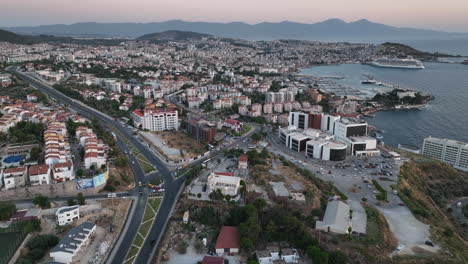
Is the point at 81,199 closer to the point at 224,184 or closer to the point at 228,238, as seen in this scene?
the point at 224,184

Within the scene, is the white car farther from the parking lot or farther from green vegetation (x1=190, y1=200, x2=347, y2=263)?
green vegetation (x1=190, y1=200, x2=347, y2=263)

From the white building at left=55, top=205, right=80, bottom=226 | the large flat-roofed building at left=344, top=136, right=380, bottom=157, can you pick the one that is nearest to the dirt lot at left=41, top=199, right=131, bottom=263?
the white building at left=55, top=205, right=80, bottom=226

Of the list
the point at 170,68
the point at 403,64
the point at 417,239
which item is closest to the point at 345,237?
the point at 417,239

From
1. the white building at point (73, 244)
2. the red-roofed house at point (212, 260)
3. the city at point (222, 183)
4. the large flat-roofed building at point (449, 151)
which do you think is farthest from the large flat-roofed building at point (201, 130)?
the large flat-roofed building at point (449, 151)

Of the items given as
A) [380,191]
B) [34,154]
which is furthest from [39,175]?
[380,191]

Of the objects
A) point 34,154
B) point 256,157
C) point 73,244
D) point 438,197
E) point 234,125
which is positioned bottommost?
point 438,197
